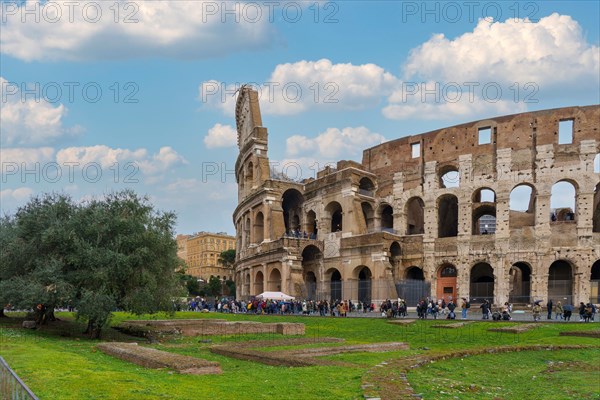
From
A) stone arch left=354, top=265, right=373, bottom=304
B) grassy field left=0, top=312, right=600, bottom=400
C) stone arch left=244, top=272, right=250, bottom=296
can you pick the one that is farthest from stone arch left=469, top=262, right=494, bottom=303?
grassy field left=0, top=312, right=600, bottom=400

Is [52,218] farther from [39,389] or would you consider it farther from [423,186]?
[423,186]

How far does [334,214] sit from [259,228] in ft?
24.6

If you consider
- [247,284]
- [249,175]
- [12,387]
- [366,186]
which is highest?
[249,175]

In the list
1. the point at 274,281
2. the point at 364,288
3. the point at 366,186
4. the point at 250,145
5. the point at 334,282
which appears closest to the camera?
the point at 364,288

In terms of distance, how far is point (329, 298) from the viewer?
46.5m

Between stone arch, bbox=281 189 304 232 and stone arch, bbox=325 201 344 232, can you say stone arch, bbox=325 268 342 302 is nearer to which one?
stone arch, bbox=325 201 344 232

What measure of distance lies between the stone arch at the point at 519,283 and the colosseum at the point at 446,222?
0.43 ft

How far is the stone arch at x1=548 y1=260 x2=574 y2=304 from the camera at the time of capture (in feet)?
127

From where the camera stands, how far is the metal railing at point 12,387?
5456 mm

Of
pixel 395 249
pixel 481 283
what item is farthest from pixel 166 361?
pixel 395 249

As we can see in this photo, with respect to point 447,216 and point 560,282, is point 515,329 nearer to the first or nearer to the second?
point 560,282

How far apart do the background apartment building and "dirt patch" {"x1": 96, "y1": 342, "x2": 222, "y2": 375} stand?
10837cm

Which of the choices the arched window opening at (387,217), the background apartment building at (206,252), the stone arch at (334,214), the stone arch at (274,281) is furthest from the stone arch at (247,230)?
the background apartment building at (206,252)

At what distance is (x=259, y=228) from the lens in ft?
188
